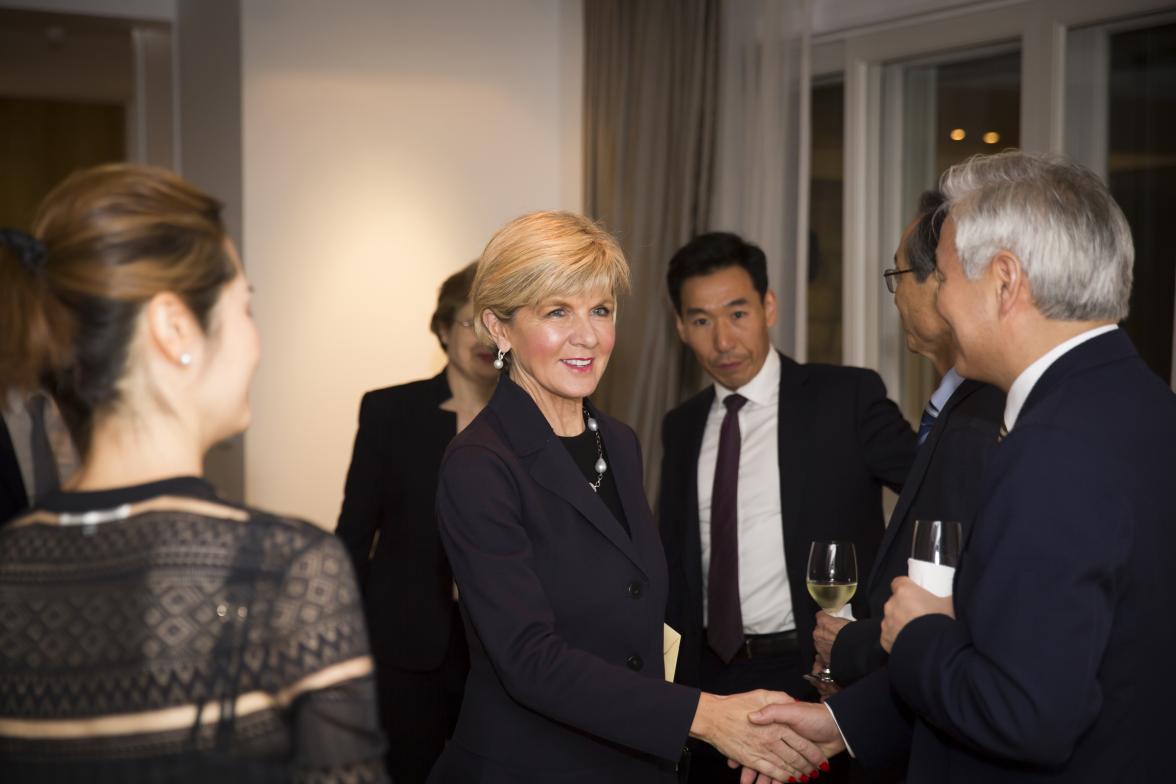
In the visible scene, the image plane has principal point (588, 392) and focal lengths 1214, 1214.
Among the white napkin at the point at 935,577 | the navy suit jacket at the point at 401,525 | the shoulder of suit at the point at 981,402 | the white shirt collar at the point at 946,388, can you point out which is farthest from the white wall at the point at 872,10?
the white napkin at the point at 935,577

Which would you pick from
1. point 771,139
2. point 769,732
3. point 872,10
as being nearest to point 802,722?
point 769,732

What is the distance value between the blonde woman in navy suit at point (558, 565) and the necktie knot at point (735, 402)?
108 cm

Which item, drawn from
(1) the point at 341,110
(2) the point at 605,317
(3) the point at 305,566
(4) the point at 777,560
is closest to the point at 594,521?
(2) the point at 605,317

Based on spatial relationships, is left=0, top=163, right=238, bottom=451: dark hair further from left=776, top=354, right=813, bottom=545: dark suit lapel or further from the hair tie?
left=776, top=354, right=813, bottom=545: dark suit lapel

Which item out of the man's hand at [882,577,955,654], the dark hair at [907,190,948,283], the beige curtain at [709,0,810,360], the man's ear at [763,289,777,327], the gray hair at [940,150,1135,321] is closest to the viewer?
the gray hair at [940,150,1135,321]

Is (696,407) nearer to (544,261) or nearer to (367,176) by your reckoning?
(544,261)

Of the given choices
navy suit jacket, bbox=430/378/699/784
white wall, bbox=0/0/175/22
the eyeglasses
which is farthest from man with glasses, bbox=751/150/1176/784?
white wall, bbox=0/0/175/22

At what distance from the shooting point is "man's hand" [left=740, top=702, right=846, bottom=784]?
7.85ft

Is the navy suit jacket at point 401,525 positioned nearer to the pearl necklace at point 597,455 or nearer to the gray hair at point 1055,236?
the pearl necklace at point 597,455

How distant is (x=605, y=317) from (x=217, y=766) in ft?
4.53

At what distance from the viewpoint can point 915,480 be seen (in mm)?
2562

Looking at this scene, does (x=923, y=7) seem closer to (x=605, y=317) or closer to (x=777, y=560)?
(x=777, y=560)

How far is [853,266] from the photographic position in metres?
4.80

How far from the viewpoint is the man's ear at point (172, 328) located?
4.72 feet
